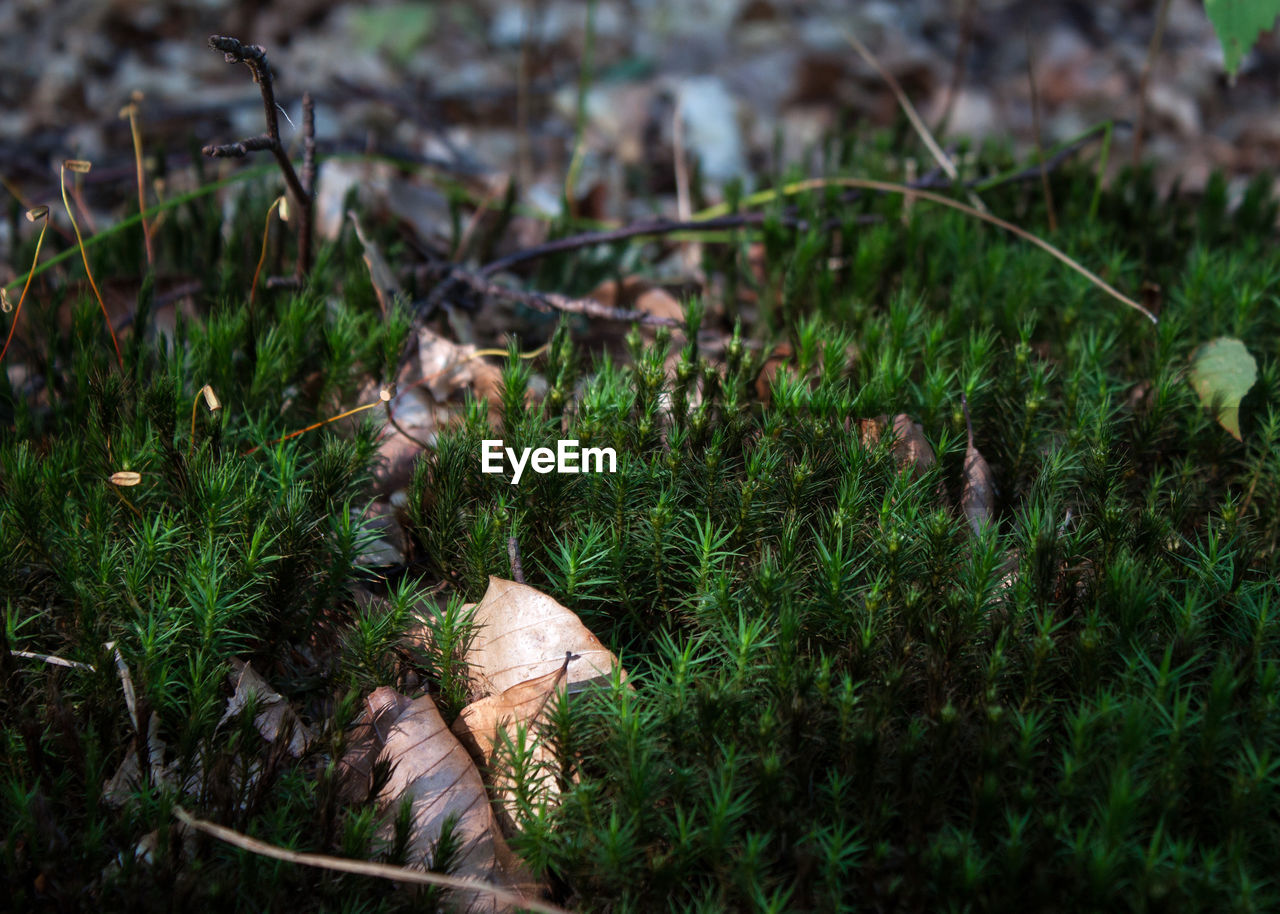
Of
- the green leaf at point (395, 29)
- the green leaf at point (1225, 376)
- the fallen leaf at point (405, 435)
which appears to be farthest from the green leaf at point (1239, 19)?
the green leaf at point (395, 29)

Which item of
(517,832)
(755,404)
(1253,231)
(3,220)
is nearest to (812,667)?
Result: (517,832)

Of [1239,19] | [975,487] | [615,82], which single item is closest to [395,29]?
[615,82]

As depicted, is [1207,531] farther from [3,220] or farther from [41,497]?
[3,220]

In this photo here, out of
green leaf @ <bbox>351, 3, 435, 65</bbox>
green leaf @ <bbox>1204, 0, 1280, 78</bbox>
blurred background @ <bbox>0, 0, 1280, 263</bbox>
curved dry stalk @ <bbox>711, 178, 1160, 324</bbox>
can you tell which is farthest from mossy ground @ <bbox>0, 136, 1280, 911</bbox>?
green leaf @ <bbox>351, 3, 435, 65</bbox>

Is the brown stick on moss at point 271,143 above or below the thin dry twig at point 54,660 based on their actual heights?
above

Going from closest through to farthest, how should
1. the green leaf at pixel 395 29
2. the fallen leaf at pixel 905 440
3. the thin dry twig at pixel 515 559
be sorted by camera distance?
the thin dry twig at pixel 515 559 < the fallen leaf at pixel 905 440 < the green leaf at pixel 395 29

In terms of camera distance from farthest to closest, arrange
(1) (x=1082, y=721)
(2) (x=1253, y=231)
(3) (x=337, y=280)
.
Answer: (2) (x=1253, y=231) < (3) (x=337, y=280) < (1) (x=1082, y=721)

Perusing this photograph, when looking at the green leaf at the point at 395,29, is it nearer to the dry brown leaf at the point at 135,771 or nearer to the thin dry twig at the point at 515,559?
the thin dry twig at the point at 515,559
